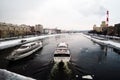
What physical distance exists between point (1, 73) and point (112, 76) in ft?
65.6

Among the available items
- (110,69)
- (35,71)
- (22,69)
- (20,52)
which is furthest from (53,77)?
(20,52)

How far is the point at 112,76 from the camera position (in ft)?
100

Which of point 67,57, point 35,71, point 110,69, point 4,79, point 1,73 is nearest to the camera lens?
point 4,79

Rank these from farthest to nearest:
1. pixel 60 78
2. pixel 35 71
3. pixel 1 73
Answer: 1. pixel 35 71
2. pixel 60 78
3. pixel 1 73

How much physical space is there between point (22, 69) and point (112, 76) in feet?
60.6

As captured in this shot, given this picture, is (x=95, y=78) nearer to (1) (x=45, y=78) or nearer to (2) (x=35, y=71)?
(1) (x=45, y=78)

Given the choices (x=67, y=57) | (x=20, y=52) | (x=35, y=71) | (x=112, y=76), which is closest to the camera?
(x=112, y=76)

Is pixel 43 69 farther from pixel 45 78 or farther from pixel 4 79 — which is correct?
pixel 4 79

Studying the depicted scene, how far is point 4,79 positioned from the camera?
19.6 metres

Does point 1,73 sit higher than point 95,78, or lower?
higher

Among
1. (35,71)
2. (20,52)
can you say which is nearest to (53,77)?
(35,71)

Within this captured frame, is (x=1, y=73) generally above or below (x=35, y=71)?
above

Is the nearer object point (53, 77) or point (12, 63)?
point (53, 77)

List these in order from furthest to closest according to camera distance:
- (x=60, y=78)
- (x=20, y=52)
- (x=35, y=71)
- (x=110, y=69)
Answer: (x=20, y=52)
(x=110, y=69)
(x=35, y=71)
(x=60, y=78)
